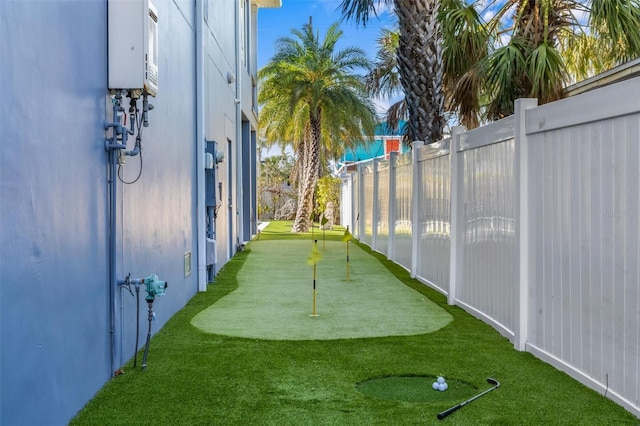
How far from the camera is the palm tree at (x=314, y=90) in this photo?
23.8 metres

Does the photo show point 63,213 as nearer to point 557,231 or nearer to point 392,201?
point 557,231

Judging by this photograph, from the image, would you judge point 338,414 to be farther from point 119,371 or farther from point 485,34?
point 485,34

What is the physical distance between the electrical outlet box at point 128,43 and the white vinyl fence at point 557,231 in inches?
120

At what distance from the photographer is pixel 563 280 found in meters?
5.11

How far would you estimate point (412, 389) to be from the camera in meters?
Result: 4.84

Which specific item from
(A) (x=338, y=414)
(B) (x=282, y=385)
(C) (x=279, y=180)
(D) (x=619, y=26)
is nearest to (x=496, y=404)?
(A) (x=338, y=414)

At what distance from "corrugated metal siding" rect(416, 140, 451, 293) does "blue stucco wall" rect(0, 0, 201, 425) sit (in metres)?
4.22

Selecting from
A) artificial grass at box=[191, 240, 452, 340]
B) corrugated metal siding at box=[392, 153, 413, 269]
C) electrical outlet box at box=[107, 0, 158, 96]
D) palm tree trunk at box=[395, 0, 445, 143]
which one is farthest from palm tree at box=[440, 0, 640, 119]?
electrical outlet box at box=[107, 0, 158, 96]

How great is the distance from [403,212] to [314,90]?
11.9 meters

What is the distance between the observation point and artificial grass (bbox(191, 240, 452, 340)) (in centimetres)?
693

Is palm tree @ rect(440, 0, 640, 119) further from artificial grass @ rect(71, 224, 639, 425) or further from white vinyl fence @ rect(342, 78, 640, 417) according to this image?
artificial grass @ rect(71, 224, 639, 425)

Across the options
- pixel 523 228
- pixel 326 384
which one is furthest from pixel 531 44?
pixel 326 384

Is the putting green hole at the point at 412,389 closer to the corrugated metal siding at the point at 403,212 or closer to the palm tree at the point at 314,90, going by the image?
the corrugated metal siding at the point at 403,212

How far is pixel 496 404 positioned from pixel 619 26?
6.48 meters
